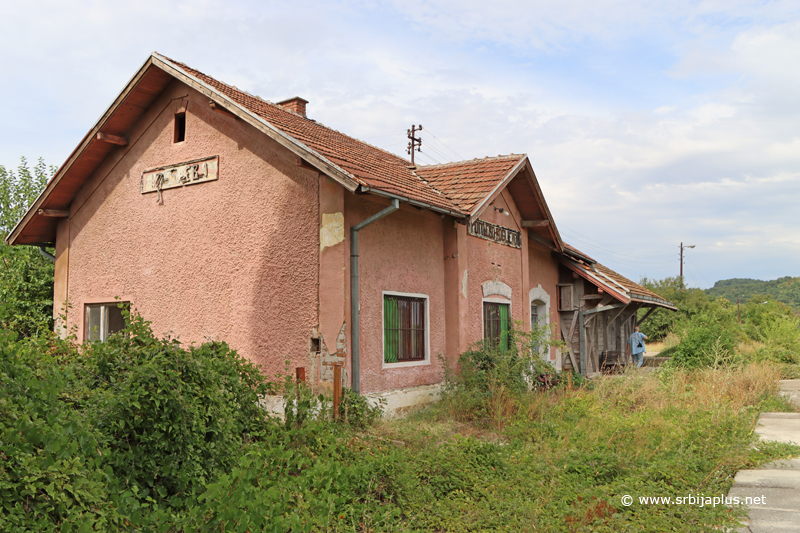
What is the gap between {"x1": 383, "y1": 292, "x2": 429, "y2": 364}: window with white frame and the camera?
8641 mm

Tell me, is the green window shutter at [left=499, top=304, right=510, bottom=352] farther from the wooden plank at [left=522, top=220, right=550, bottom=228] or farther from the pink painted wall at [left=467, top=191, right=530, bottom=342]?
the wooden plank at [left=522, top=220, right=550, bottom=228]

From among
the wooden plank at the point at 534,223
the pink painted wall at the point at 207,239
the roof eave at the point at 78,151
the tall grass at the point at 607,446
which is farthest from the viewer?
the wooden plank at the point at 534,223

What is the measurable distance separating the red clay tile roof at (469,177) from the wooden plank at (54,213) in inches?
266

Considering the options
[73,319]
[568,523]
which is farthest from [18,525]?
[73,319]

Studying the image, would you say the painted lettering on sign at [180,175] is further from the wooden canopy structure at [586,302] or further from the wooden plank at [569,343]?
the wooden plank at [569,343]

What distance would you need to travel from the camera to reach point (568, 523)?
4.64 m

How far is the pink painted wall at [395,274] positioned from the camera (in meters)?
8.13

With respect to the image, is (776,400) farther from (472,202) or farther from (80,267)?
(80,267)

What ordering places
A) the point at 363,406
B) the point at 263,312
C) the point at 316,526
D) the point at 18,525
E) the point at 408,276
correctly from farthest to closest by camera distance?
the point at 408,276 < the point at 263,312 < the point at 363,406 < the point at 316,526 < the point at 18,525

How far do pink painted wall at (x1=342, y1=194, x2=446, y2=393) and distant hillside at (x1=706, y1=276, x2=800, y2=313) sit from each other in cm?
7016

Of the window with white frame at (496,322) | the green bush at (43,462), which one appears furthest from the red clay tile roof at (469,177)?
the green bush at (43,462)

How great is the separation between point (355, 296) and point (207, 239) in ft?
8.89

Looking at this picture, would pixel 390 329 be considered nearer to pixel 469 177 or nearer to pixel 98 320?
pixel 469 177

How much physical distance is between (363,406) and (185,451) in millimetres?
3352
